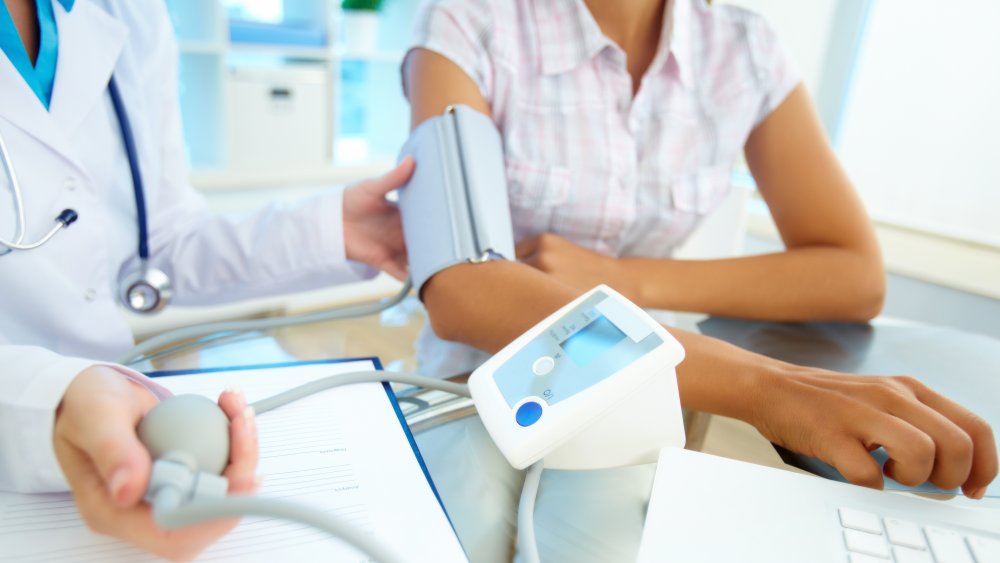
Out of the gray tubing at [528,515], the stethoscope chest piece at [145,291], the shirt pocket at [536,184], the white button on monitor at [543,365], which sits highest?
the white button on monitor at [543,365]

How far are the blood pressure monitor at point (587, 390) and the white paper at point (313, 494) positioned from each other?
0.21ft

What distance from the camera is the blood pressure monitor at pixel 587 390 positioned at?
1.25 ft

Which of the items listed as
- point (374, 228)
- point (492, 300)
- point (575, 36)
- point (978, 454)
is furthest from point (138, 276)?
point (978, 454)

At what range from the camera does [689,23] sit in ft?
3.01

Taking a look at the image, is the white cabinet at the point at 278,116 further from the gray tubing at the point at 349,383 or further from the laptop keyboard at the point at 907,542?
the laptop keyboard at the point at 907,542

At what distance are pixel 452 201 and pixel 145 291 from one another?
0.31m

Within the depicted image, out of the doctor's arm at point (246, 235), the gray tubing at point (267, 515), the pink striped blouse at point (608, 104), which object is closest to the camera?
the gray tubing at point (267, 515)

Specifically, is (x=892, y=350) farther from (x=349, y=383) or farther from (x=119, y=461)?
(x=119, y=461)

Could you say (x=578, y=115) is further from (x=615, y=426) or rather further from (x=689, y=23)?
(x=615, y=426)

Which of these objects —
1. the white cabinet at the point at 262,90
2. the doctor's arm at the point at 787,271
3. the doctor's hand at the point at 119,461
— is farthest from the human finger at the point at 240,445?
the white cabinet at the point at 262,90

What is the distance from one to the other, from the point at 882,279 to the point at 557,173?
16.0 inches

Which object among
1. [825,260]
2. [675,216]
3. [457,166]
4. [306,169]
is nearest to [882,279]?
[825,260]

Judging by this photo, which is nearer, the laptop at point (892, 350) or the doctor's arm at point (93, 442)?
the doctor's arm at point (93, 442)

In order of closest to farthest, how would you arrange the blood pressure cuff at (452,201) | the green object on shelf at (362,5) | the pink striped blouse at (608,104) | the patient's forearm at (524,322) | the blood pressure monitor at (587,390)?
the blood pressure monitor at (587,390) → the patient's forearm at (524,322) → the blood pressure cuff at (452,201) → the pink striped blouse at (608,104) → the green object on shelf at (362,5)
